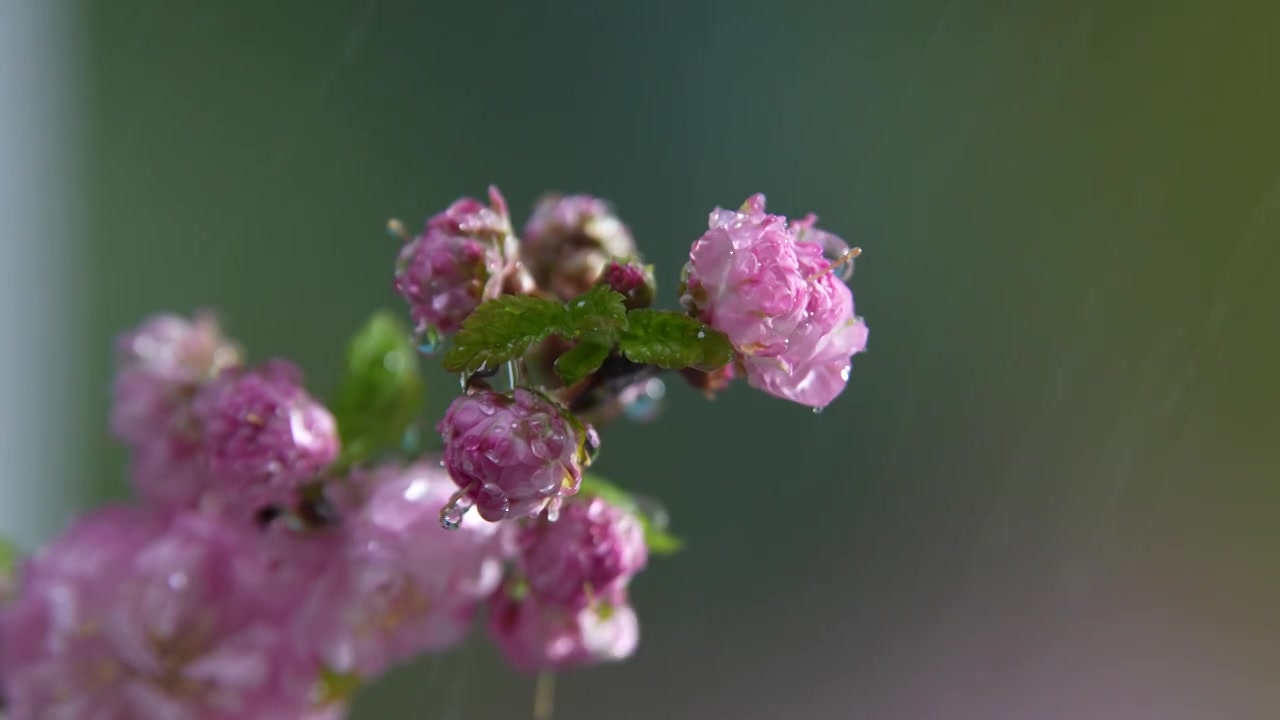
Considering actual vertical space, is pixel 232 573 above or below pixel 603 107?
below

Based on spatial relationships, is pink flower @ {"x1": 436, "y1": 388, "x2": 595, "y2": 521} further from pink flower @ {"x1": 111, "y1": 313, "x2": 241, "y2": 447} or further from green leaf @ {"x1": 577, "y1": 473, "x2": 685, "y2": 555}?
pink flower @ {"x1": 111, "y1": 313, "x2": 241, "y2": 447}

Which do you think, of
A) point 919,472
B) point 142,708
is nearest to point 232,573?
point 142,708

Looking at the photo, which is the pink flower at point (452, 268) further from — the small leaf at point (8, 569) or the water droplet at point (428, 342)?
the small leaf at point (8, 569)

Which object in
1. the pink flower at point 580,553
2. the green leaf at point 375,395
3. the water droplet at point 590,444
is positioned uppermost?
the green leaf at point 375,395

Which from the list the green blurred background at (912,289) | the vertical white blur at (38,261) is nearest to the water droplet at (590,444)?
the green blurred background at (912,289)

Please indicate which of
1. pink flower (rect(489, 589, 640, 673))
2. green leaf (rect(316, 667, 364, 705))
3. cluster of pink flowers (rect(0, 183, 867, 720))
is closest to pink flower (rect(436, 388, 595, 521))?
cluster of pink flowers (rect(0, 183, 867, 720))

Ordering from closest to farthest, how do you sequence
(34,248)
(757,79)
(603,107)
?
1. (757,79)
2. (603,107)
3. (34,248)

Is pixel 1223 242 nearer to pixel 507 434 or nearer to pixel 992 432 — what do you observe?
pixel 992 432

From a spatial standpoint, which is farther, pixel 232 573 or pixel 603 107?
pixel 603 107
